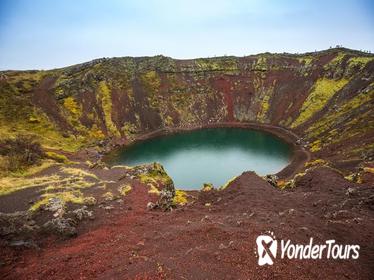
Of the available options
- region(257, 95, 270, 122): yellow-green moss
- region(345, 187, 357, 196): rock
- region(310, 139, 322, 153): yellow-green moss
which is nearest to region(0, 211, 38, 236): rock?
region(345, 187, 357, 196): rock

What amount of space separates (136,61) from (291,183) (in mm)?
122218

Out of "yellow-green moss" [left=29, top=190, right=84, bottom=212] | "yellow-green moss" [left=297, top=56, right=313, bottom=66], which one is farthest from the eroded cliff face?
"yellow-green moss" [left=29, top=190, right=84, bottom=212]

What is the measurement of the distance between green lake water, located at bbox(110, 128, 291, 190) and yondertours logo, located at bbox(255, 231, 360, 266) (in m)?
48.1

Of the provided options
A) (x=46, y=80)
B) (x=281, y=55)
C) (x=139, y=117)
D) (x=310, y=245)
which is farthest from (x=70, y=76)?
(x=310, y=245)

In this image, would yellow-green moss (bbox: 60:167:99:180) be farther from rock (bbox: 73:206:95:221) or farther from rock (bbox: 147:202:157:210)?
rock (bbox: 73:206:95:221)

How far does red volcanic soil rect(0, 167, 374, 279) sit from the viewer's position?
22859 millimetres

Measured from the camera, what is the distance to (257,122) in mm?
134625

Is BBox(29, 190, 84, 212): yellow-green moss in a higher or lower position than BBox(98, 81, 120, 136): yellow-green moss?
lower

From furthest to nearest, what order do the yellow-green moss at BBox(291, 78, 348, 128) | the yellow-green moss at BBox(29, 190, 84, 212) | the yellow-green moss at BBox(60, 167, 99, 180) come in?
the yellow-green moss at BBox(291, 78, 348, 128) < the yellow-green moss at BBox(60, 167, 99, 180) < the yellow-green moss at BBox(29, 190, 84, 212)

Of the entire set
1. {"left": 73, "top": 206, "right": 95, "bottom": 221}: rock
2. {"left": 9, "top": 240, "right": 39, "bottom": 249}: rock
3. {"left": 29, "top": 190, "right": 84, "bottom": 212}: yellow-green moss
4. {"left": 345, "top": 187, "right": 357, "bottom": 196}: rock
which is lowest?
{"left": 9, "top": 240, "right": 39, "bottom": 249}: rock

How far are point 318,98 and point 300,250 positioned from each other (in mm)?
110343

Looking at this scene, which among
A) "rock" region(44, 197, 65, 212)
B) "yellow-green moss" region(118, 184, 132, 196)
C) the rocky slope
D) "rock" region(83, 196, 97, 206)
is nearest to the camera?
the rocky slope

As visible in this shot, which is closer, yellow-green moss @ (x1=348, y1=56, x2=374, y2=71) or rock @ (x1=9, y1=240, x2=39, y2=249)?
rock @ (x1=9, y1=240, x2=39, y2=249)

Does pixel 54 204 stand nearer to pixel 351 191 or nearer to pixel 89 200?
pixel 89 200
